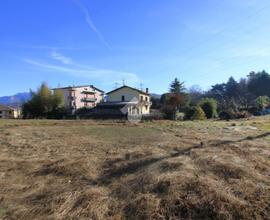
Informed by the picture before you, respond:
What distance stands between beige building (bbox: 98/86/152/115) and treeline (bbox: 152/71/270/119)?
10.4ft

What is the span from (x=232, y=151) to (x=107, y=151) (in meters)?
3.68

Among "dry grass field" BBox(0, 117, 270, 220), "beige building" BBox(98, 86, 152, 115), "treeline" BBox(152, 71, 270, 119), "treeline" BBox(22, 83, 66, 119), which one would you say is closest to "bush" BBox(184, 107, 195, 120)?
"treeline" BBox(152, 71, 270, 119)

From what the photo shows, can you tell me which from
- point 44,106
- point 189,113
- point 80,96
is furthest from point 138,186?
point 80,96

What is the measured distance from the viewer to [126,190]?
489 cm

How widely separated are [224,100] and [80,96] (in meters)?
24.6

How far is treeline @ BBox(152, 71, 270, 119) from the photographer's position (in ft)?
108

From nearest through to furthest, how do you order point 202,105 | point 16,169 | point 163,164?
point 163,164
point 16,169
point 202,105

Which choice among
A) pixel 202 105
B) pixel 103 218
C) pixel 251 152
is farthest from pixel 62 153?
pixel 202 105

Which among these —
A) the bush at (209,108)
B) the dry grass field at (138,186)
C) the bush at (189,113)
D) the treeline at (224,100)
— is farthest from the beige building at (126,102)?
the dry grass field at (138,186)

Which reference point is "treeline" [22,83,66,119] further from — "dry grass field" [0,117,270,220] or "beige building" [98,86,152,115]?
"dry grass field" [0,117,270,220]

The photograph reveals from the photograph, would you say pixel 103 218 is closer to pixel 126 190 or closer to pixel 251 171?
pixel 126 190

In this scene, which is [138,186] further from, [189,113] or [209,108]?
[209,108]

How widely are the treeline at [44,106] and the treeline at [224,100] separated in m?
13.8

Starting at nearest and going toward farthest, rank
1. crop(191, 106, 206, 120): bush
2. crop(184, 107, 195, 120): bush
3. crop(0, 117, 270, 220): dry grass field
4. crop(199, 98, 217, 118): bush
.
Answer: crop(0, 117, 270, 220): dry grass field → crop(191, 106, 206, 120): bush → crop(184, 107, 195, 120): bush → crop(199, 98, 217, 118): bush
